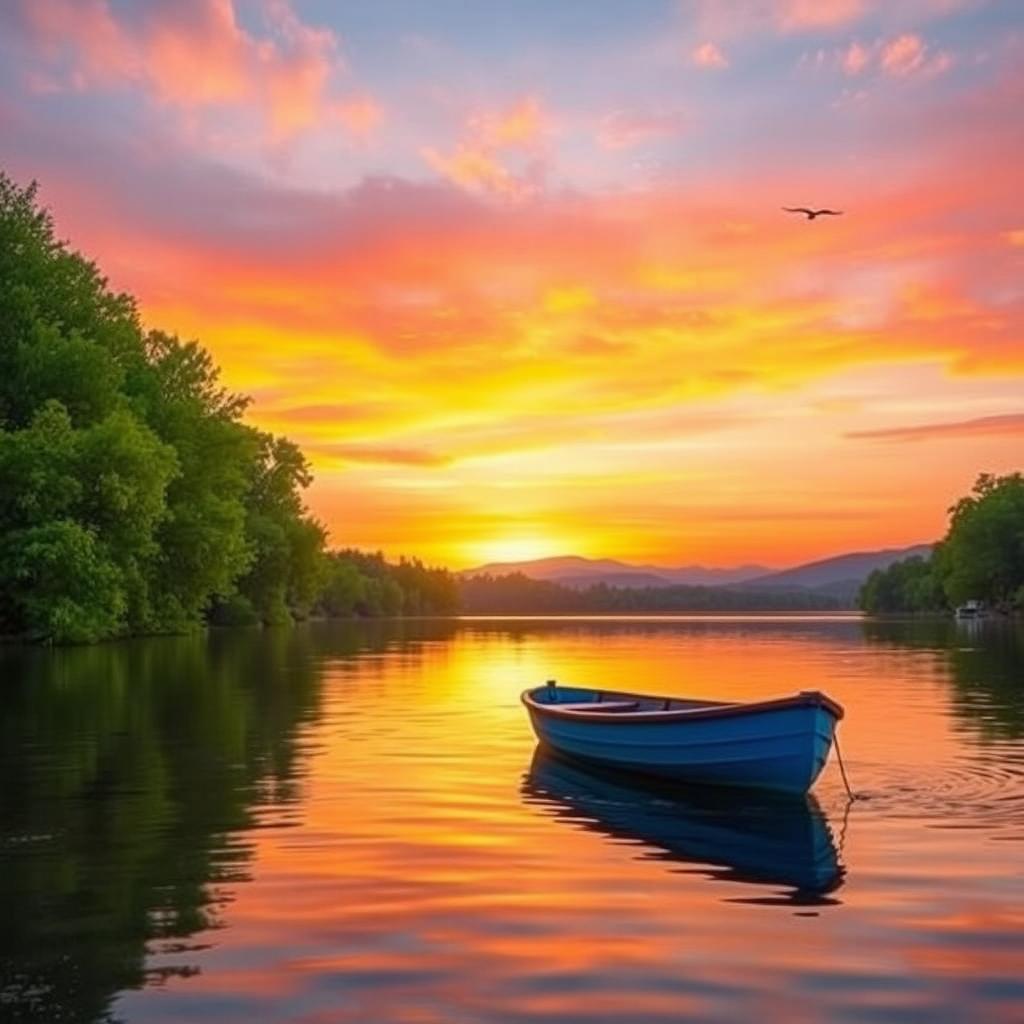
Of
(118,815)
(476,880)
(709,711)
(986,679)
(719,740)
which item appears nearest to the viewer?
(476,880)

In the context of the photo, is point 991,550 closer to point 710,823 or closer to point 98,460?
point 98,460

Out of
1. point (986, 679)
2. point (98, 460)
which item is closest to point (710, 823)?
point (986, 679)

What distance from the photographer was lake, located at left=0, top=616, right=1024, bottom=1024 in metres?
10.6

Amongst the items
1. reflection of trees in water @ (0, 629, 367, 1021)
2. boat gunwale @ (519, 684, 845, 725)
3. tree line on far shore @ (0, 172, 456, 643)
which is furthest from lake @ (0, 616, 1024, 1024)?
tree line on far shore @ (0, 172, 456, 643)

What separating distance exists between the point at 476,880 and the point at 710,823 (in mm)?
5564

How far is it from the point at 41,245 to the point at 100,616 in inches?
1021

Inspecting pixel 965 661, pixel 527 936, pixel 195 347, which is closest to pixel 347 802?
pixel 527 936

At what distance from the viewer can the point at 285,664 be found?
6188 cm

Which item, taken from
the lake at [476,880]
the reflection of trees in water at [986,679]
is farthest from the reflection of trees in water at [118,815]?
the reflection of trees in water at [986,679]

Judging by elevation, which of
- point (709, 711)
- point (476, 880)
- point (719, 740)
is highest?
point (709, 711)

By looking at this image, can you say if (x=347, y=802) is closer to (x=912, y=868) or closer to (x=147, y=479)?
(x=912, y=868)

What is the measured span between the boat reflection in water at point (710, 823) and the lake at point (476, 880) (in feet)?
0.26

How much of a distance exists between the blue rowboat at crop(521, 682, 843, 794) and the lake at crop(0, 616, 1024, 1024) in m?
0.54

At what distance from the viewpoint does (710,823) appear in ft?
63.5
